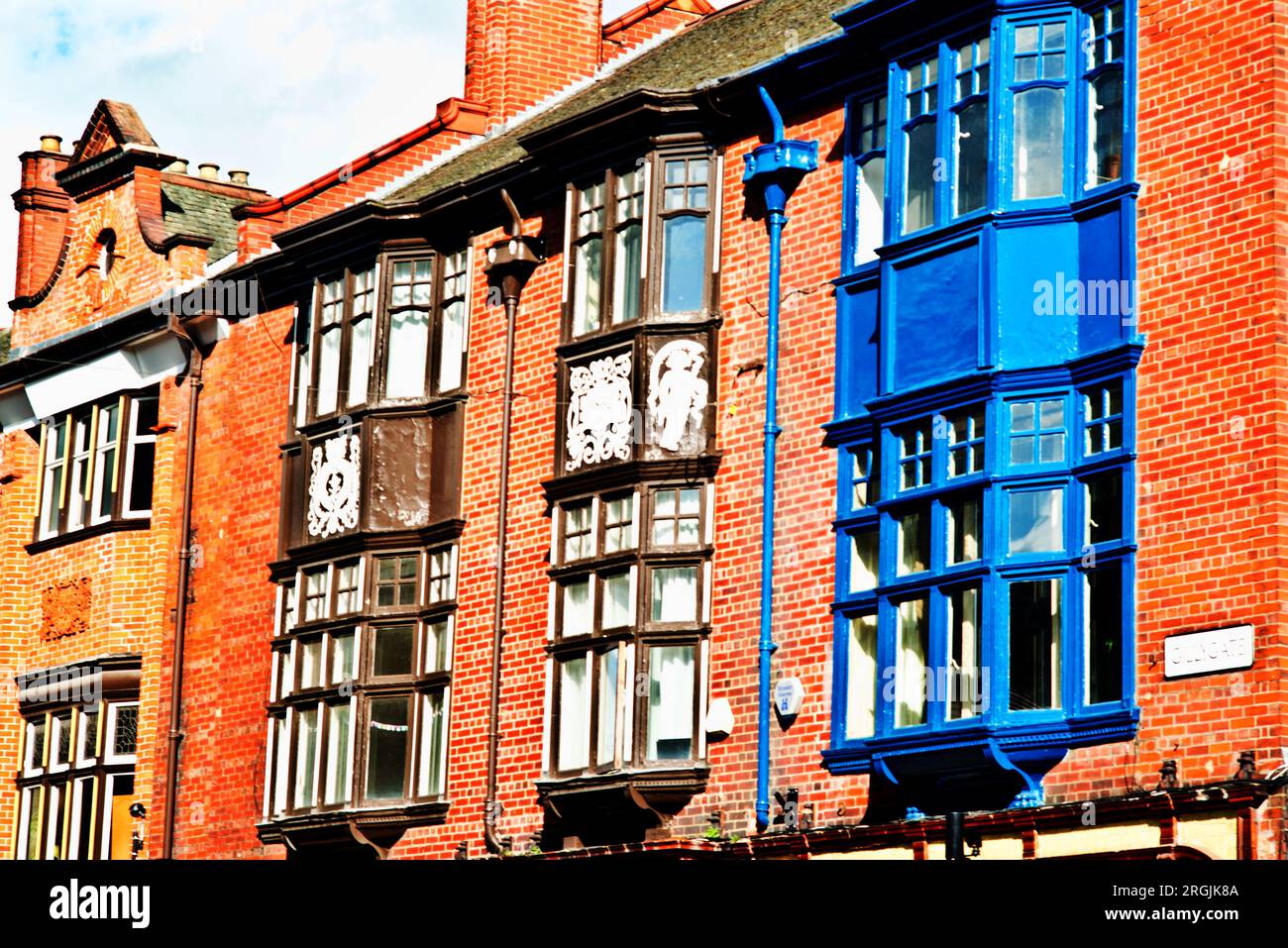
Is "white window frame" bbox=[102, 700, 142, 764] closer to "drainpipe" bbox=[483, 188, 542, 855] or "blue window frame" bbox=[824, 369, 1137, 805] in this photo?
"drainpipe" bbox=[483, 188, 542, 855]

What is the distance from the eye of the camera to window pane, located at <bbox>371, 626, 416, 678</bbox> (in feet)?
89.7

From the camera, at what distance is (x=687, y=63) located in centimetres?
2850

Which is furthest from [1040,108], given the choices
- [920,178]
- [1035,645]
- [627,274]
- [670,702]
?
[670,702]

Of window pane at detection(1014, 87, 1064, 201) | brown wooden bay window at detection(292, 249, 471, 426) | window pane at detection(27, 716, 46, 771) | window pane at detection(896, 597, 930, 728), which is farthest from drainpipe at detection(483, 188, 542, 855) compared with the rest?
window pane at detection(27, 716, 46, 771)

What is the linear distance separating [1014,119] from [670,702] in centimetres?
694

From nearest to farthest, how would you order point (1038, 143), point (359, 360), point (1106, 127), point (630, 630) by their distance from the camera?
point (1106, 127) < point (1038, 143) < point (630, 630) < point (359, 360)

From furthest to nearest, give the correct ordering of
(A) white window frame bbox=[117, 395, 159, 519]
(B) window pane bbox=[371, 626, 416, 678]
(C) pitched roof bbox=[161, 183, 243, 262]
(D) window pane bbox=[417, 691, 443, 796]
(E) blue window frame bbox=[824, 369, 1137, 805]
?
(C) pitched roof bbox=[161, 183, 243, 262], (A) white window frame bbox=[117, 395, 159, 519], (B) window pane bbox=[371, 626, 416, 678], (D) window pane bbox=[417, 691, 443, 796], (E) blue window frame bbox=[824, 369, 1137, 805]

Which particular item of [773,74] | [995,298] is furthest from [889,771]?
[773,74]

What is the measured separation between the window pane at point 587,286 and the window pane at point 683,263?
1.02 meters

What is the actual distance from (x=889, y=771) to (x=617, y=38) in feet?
50.1

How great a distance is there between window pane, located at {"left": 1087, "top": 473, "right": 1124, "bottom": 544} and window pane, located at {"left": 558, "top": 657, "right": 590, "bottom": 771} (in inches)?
268

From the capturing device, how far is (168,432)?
3186 cm

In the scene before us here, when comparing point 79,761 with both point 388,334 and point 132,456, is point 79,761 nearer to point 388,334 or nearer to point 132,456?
point 132,456
